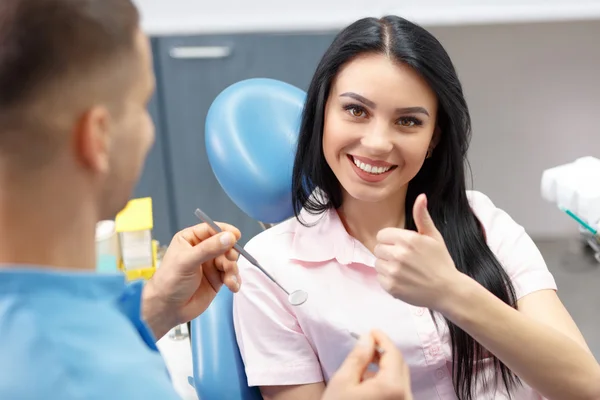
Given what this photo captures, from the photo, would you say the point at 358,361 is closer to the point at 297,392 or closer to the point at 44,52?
the point at 297,392

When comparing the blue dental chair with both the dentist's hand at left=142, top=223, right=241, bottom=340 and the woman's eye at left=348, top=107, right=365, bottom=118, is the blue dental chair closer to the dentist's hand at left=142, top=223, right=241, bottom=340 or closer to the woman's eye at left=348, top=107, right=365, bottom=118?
the dentist's hand at left=142, top=223, right=241, bottom=340

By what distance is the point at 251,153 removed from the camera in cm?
138

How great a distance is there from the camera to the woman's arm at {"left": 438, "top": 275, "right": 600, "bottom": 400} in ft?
3.17

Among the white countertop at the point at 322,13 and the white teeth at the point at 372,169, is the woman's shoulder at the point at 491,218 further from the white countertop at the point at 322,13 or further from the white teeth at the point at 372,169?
the white countertop at the point at 322,13

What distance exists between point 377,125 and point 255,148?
1.14 ft

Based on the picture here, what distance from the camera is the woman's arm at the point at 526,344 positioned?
967 millimetres

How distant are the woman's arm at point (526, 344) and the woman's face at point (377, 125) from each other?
0.26 m

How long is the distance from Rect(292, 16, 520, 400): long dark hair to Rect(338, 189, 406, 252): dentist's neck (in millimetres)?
26

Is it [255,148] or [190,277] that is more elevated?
[255,148]

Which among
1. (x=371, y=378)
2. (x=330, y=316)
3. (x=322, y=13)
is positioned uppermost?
(x=322, y=13)

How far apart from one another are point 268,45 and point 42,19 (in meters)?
Answer: 1.66

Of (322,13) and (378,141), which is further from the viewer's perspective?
(322,13)

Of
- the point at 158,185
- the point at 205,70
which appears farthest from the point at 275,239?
the point at 158,185

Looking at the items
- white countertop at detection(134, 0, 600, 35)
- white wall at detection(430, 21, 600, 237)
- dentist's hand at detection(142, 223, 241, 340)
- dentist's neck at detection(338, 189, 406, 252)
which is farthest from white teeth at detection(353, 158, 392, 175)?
white wall at detection(430, 21, 600, 237)
